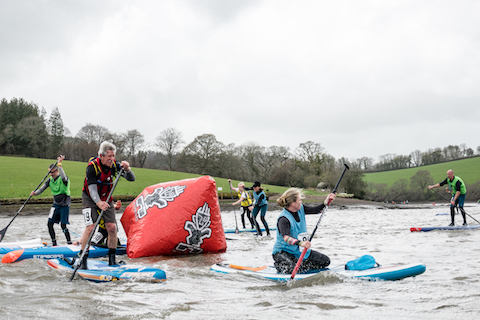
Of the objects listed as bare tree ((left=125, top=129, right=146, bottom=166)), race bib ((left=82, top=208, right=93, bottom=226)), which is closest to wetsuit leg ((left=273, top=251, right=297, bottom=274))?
race bib ((left=82, top=208, right=93, bottom=226))

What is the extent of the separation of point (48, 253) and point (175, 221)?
8.79ft

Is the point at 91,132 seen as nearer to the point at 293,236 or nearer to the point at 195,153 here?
the point at 195,153

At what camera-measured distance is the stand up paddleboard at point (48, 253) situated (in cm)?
711

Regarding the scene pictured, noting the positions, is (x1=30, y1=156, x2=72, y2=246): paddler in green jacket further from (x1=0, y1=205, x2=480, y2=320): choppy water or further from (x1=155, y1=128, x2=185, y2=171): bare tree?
(x1=155, y1=128, x2=185, y2=171): bare tree

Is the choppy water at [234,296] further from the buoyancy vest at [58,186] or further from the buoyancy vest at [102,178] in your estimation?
the buoyancy vest at [58,186]

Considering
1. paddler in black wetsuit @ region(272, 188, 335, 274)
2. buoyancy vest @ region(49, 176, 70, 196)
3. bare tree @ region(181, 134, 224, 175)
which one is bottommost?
paddler in black wetsuit @ region(272, 188, 335, 274)

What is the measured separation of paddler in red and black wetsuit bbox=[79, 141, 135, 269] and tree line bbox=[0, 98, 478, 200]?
169 ft

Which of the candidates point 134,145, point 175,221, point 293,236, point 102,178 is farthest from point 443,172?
point 102,178

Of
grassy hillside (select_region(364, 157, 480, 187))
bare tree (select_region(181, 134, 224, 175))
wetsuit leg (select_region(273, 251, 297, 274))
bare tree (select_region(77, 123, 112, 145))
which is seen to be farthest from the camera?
bare tree (select_region(77, 123, 112, 145))

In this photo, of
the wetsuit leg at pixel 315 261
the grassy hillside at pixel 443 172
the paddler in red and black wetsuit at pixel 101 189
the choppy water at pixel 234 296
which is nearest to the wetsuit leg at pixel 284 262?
the wetsuit leg at pixel 315 261

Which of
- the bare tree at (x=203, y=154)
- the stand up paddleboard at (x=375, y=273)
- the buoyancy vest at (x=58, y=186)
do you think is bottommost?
the stand up paddleboard at (x=375, y=273)

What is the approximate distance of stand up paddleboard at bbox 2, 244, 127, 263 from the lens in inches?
280

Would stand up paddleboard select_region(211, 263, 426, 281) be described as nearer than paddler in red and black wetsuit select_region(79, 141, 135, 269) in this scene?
Yes

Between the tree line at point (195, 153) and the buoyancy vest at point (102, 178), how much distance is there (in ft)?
169
